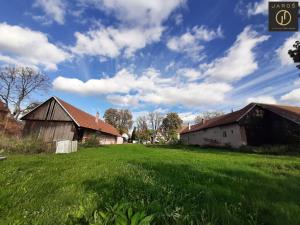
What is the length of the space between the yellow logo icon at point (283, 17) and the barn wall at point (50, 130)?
98.0 feet

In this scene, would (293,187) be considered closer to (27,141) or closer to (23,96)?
(27,141)

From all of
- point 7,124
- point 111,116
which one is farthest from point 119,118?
point 7,124

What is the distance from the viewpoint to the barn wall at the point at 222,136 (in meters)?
32.4

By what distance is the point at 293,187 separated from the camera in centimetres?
604

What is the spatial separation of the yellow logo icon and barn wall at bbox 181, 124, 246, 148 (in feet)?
80.1

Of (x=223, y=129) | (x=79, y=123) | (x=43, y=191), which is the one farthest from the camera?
(x=223, y=129)

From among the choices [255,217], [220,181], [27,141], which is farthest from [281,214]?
[27,141]

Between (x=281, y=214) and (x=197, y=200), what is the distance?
1365 millimetres

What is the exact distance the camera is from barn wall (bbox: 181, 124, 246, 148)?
106 feet

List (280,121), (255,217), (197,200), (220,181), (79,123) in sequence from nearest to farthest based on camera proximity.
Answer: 1. (255,217)
2. (197,200)
3. (220,181)
4. (280,121)
5. (79,123)

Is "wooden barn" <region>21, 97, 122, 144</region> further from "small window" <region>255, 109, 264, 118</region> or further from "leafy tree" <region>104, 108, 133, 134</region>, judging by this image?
"leafy tree" <region>104, 108, 133, 134</region>

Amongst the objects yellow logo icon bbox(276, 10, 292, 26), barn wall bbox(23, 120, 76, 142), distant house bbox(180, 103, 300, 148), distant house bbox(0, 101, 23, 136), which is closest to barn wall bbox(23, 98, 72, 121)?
barn wall bbox(23, 120, 76, 142)

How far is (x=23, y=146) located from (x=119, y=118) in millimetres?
87957

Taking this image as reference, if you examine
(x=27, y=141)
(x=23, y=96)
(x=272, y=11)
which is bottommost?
(x=27, y=141)
